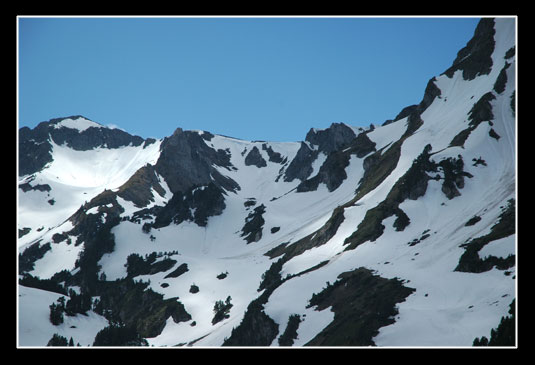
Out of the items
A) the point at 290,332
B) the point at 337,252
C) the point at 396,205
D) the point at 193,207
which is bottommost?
the point at 290,332

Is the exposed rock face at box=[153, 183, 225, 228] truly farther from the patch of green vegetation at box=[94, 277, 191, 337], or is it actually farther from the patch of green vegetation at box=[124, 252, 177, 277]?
the patch of green vegetation at box=[94, 277, 191, 337]

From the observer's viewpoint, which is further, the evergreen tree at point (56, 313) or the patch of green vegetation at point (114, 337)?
the patch of green vegetation at point (114, 337)

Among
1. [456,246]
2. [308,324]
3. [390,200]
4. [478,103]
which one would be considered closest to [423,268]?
[456,246]

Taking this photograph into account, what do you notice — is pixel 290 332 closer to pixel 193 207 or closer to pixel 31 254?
pixel 193 207

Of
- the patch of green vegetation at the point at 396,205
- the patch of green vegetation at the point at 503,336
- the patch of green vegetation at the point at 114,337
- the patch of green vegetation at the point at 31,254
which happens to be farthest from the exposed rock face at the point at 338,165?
the patch of green vegetation at the point at 503,336

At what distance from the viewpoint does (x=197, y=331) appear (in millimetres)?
90812

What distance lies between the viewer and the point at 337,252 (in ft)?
306

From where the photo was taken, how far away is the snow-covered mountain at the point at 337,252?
184ft

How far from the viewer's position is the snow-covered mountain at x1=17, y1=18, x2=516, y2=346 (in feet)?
184

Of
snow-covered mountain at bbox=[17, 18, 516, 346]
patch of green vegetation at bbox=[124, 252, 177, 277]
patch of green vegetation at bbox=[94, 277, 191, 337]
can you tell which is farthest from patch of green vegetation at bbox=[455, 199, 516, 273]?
patch of green vegetation at bbox=[124, 252, 177, 277]

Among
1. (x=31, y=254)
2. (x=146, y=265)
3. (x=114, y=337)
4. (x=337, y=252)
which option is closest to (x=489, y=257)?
(x=337, y=252)

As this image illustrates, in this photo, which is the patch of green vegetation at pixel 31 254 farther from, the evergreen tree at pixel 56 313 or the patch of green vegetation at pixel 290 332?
the patch of green vegetation at pixel 290 332

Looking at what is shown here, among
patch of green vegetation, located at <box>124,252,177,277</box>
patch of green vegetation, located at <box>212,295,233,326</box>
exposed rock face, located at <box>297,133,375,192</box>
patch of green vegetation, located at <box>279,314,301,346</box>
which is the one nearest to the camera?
patch of green vegetation, located at <box>279,314,301,346</box>
